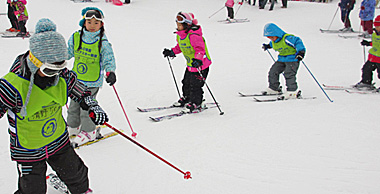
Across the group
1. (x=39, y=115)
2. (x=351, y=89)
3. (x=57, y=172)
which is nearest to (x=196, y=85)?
(x=57, y=172)

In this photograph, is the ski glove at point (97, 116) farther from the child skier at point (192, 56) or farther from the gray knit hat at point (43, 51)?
the child skier at point (192, 56)

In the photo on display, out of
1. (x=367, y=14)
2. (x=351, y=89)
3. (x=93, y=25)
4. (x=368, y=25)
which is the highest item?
(x=93, y=25)

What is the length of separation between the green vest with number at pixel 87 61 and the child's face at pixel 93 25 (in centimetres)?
15

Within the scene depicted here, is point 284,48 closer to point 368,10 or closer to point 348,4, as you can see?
point 368,10

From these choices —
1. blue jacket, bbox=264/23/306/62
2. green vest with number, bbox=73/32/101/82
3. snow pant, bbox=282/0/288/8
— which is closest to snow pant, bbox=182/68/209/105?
blue jacket, bbox=264/23/306/62

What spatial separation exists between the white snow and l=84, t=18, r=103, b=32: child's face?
1.35m

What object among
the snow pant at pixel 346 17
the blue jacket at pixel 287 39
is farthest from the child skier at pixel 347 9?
the blue jacket at pixel 287 39

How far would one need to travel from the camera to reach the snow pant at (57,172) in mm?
2072

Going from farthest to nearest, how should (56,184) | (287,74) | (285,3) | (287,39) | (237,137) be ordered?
(285,3) < (287,74) < (287,39) < (237,137) < (56,184)

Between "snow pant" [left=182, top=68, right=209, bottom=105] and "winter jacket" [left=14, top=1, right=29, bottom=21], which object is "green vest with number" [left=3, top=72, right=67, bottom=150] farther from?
"winter jacket" [left=14, top=1, right=29, bottom=21]

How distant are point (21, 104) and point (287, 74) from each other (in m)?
4.86

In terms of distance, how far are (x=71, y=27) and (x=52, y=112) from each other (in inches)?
412

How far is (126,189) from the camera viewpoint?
8.96ft

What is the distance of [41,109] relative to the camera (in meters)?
1.98
